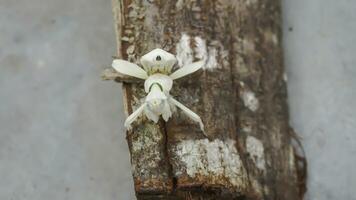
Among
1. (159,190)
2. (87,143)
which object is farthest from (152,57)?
(87,143)

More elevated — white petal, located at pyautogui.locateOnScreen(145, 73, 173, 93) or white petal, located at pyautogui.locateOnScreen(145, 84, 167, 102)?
white petal, located at pyautogui.locateOnScreen(145, 73, 173, 93)

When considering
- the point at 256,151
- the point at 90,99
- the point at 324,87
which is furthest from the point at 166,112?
the point at 324,87

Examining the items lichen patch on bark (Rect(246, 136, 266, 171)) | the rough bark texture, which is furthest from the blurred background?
lichen patch on bark (Rect(246, 136, 266, 171))

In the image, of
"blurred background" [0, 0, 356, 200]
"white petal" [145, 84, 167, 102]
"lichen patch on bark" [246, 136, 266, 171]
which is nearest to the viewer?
"white petal" [145, 84, 167, 102]

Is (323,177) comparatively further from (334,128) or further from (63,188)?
(63,188)

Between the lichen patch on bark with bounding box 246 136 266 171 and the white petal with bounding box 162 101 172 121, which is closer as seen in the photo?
the white petal with bounding box 162 101 172 121

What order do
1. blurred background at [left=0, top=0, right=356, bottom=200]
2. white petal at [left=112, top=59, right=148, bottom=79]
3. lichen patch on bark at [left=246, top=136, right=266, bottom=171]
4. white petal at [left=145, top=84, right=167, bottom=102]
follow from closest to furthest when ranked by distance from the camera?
white petal at [left=145, top=84, right=167, bottom=102] → white petal at [left=112, top=59, right=148, bottom=79] → lichen patch on bark at [left=246, top=136, right=266, bottom=171] → blurred background at [left=0, top=0, right=356, bottom=200]

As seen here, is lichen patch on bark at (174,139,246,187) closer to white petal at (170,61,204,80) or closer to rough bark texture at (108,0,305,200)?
rough bark texture at (108,0,305,200)

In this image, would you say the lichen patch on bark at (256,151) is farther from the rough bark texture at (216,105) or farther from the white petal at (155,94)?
the white petal at (155,94)
